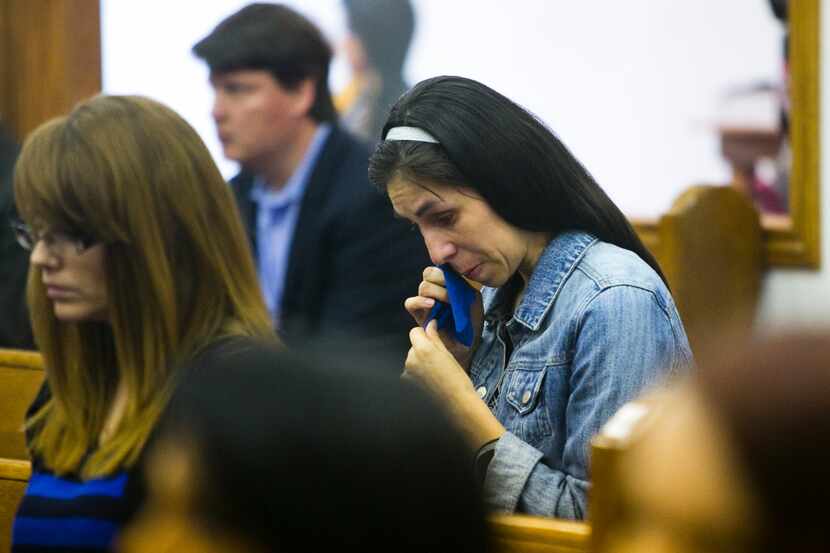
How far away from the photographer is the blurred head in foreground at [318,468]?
743 millimetres

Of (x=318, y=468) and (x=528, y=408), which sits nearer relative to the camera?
(x=318, y=468)

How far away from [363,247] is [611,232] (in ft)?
4.17

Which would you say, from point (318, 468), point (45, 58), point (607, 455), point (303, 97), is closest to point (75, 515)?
point (607, 455)

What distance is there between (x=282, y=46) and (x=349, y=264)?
2.08 feet

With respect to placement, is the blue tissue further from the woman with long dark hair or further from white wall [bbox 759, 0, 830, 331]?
white wall [bbox 759, 0, 830, 331]

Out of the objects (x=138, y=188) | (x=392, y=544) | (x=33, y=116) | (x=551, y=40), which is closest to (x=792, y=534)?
(x=392, y=544)

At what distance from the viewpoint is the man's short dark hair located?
348 cm

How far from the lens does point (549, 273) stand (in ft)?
6.27

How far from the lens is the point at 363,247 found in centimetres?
316

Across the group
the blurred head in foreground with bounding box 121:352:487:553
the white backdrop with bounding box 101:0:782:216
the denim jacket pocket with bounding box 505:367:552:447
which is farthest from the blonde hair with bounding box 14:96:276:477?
the white backdrop with bounding box 101:0:782:216

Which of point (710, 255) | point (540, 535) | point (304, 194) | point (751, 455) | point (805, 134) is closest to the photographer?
point (751, 455)

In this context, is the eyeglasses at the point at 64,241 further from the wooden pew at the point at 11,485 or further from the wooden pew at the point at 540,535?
the wooden pew at the point at 540,535

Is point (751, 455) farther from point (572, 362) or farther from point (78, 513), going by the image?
point (78, 513)

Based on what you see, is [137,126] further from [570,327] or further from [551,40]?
[551,40]
